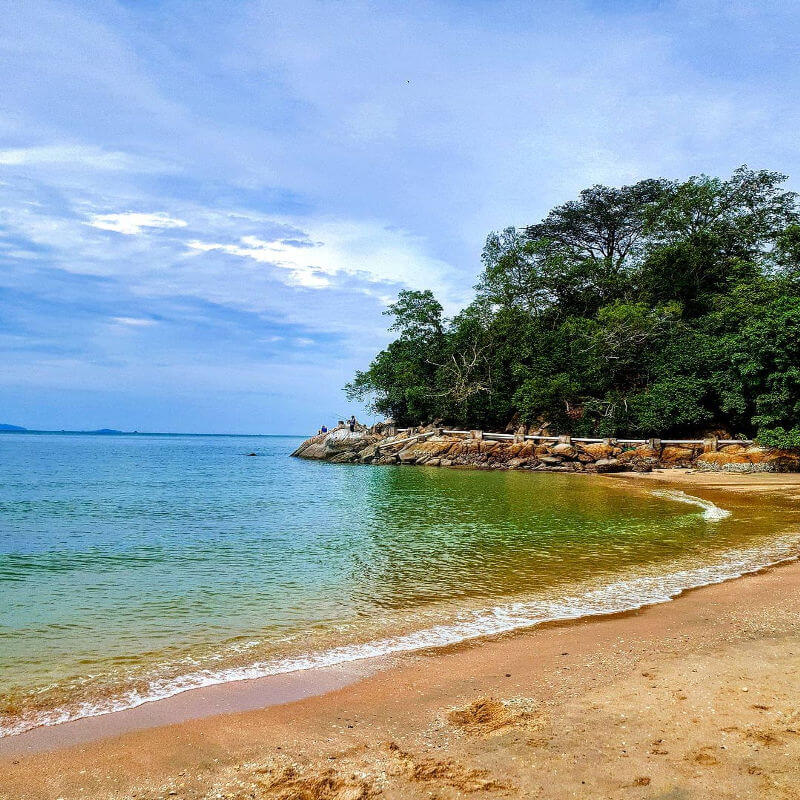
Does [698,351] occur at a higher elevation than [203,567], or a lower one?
higher

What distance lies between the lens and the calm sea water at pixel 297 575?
5977 millimetres

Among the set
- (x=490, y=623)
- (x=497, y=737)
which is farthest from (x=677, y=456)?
(x=497, y=737)

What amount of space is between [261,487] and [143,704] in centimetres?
2177

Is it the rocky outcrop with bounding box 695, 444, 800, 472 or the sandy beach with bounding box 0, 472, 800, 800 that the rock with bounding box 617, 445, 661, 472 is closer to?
the rocky outcrop with bounding box 695, 444, 800, 472

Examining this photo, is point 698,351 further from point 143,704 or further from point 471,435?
point 143,704

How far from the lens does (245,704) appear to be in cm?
491

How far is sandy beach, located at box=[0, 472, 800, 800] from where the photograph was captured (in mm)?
3455

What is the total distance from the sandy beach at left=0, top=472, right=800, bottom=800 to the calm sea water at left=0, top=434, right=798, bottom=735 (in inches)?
37.4

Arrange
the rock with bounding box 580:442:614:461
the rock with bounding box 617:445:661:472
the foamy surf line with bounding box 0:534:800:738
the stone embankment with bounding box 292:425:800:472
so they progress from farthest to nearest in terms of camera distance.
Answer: the rock with bounding box 580:442:614:461
the rock with bounding box 617:445:661:472
the stone embankment with bounding box 292:425:800:472
the foamy surf line with bounding box 0:534:800:738

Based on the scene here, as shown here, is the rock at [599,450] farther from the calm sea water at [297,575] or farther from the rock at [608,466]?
the calm sea water at [297,575]

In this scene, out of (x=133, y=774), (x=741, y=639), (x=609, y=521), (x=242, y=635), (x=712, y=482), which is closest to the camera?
(x=133, y=774)

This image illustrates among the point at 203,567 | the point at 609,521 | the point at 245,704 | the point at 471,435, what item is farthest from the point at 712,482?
the point at 245,704

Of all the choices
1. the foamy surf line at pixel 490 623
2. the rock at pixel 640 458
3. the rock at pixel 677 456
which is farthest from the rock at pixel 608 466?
the foamy surf line at pixel 490 623

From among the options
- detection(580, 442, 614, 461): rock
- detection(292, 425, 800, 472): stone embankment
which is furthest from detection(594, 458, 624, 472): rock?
detection(580, 442, 614, 461): rock
